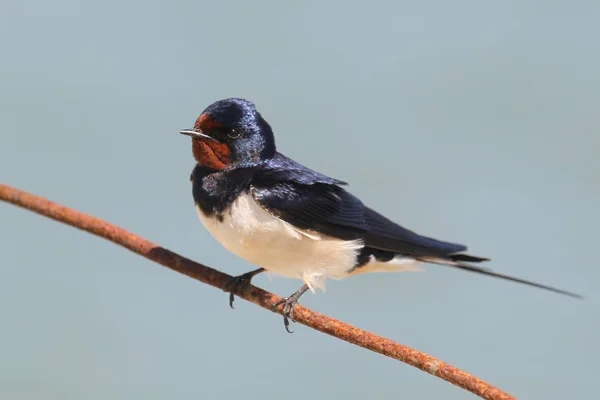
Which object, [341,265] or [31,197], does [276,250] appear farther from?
[31,197]

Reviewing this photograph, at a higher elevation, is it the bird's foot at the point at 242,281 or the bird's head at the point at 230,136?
the bird's head at the point at 230,136

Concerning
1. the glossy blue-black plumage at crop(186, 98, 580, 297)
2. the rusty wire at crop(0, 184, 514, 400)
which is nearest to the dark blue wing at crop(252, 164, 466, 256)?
the glossy blue-black plumage at crop(186, 98, 580, 297)

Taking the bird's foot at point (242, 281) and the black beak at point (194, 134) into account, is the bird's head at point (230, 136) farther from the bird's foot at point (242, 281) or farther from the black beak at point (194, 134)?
the bird's foot at point (242, 281)

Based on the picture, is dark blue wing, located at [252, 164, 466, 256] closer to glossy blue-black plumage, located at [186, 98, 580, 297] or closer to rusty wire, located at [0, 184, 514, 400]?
glossy blue-black plumage, located at [186, 98, 580, 297]

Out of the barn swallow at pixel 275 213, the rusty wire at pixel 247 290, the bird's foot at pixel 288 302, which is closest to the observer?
the rusty wire at pixel 247 290

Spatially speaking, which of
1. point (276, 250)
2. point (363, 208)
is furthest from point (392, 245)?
point (276, 250)

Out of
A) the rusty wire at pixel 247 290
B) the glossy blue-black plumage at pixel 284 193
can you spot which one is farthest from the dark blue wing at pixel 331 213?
the rusty wire at pixel 247 290

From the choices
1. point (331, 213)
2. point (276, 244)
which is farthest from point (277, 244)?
point (331, 213)
